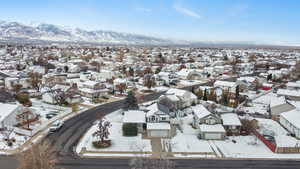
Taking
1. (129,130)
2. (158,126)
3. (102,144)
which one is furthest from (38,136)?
(158,126)

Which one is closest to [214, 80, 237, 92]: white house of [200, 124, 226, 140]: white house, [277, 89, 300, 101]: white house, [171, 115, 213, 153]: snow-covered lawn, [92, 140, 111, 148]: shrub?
[277, 89, 300, 101]: white house

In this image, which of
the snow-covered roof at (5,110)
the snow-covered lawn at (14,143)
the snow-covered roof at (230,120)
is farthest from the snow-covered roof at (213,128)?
the snow-covered roof at (5,110)

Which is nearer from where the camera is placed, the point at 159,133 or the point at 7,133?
the point at 7,133

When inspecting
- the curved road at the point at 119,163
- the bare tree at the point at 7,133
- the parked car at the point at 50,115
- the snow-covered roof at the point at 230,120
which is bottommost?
the curved road at the point at 119,163

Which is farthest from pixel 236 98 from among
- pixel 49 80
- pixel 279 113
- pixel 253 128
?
pixel 49 80

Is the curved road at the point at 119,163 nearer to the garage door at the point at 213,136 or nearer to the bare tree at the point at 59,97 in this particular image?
the garage door at the point at 213,136

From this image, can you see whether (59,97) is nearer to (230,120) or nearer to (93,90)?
(93,90)

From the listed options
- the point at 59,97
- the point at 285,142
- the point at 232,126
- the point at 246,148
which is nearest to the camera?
the point at 285,142

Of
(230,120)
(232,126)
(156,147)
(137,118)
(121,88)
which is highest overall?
(121,88)
